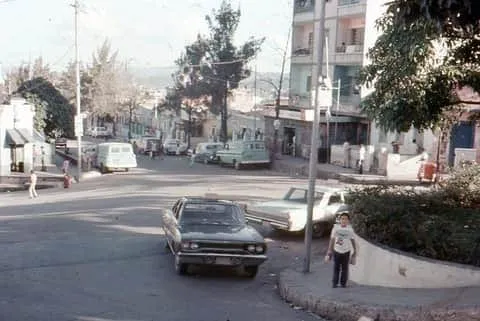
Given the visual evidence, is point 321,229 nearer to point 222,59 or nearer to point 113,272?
point 113,272

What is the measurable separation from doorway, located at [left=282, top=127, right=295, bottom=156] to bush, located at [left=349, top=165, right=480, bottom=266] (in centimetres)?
3476

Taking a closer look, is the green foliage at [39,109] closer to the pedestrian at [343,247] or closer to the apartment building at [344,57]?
the apartment building at [344,57]

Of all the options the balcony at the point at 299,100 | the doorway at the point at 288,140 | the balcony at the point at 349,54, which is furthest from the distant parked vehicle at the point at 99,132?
the balcony at the point at 349,54

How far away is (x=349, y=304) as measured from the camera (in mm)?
10398

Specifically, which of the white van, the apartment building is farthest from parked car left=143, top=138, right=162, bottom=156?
the apartment building

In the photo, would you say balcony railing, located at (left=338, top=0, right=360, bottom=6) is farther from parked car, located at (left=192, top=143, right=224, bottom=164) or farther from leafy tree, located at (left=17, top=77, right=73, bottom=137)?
leafy tree, located at (left=17, top=77, right=73, bottom=137)

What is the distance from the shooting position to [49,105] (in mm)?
52062

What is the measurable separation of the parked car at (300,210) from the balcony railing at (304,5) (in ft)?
106

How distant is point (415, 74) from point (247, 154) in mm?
31340

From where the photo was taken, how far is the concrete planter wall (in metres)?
10.5

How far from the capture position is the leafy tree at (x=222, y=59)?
62562mm

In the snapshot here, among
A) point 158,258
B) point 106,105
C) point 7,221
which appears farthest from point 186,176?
point 106,105

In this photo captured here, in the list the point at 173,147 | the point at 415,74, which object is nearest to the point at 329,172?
the point at 415,74

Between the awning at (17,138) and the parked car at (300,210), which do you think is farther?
the awning at (17,138)
